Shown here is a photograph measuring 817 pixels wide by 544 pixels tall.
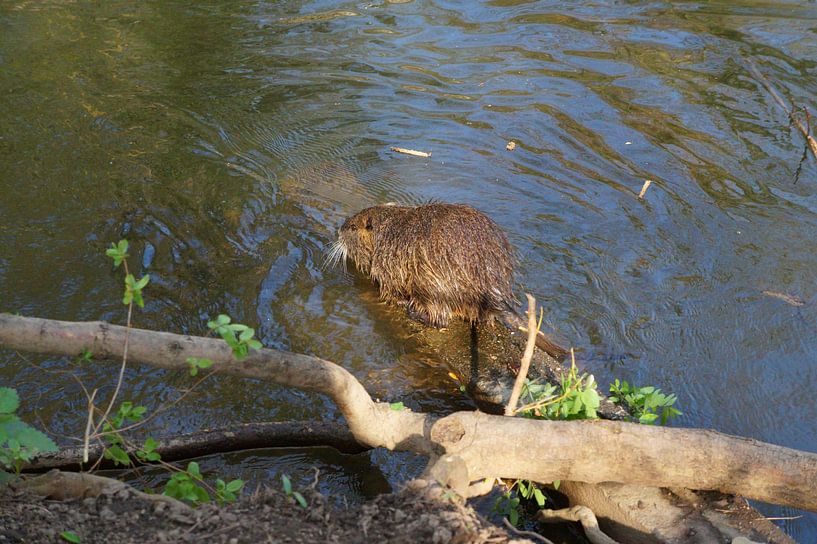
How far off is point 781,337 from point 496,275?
1850 millimetres

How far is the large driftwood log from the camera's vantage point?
293 centimetres

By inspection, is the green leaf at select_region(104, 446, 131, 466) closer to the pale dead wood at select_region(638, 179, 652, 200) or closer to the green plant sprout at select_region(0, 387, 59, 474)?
the green plant sprout at select_region(0, 387, 59, 474)

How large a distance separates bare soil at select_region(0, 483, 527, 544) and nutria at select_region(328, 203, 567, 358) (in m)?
2.08

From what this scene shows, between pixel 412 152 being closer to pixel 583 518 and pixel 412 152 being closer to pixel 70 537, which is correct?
pixel 583 518

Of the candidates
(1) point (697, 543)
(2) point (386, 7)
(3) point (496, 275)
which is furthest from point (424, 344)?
(2) point (386, 7)

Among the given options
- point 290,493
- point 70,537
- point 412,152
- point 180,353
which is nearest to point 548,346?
point 290,493

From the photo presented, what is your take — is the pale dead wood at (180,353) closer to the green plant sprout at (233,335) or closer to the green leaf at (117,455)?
the green plant sprout at (233,335)

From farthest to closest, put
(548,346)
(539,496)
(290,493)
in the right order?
(548,346) < (539,496) < (290,493)

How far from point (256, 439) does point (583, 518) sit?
57.3 inches

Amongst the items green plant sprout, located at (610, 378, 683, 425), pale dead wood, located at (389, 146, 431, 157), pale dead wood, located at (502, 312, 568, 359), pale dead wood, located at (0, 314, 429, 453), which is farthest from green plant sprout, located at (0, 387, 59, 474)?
pale dead wood, located at (389, 146, 431, 157)

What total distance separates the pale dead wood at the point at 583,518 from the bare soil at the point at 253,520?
2.26 ft

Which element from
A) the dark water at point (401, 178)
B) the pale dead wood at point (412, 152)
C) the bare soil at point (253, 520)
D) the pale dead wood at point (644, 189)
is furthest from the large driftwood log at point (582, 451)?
the pale dead wood at point (412, 152)

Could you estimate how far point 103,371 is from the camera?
4.27 meters

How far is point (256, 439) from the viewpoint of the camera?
361 cm
